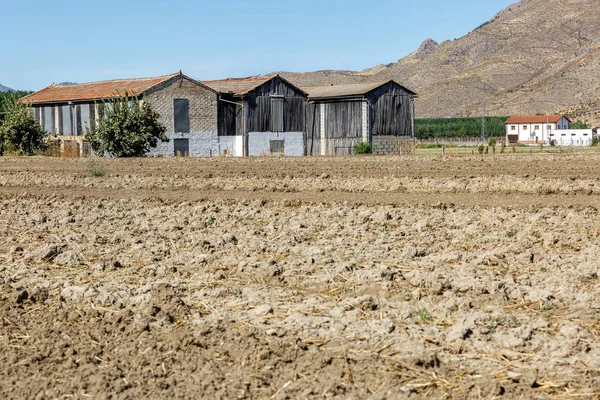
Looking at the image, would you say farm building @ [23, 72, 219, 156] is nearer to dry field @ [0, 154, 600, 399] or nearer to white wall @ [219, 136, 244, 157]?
white wall @ [219, 136, 244, 157]

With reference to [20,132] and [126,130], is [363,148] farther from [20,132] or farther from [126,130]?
[20,132]

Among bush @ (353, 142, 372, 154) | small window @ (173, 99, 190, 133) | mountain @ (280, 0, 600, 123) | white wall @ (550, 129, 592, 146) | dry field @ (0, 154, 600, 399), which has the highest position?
mountain @ (280, 0, 600, 123)

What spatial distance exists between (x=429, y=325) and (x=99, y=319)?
9.53 ft

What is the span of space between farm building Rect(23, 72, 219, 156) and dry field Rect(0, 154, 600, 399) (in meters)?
33.8

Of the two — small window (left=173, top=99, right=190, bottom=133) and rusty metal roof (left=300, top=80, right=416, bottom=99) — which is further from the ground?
rusty metal roof (left=300, top=80, right=416, bottom=99)

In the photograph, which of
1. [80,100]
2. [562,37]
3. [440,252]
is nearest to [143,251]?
[440,252]

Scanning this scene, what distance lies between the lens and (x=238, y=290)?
26.9 feet

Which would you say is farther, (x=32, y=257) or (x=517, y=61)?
(x=517, y=61)

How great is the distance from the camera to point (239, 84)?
51.9 metres

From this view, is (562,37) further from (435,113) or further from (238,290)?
(238,290)

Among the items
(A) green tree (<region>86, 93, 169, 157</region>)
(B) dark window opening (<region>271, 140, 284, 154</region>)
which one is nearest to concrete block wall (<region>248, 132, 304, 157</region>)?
(B) dark window opening (<region>271, 140, 284, 154</region>)

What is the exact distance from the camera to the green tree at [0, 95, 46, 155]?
47312 mm

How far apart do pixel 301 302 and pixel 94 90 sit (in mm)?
45704

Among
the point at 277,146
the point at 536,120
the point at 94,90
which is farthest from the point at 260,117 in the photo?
the point at 536,120
